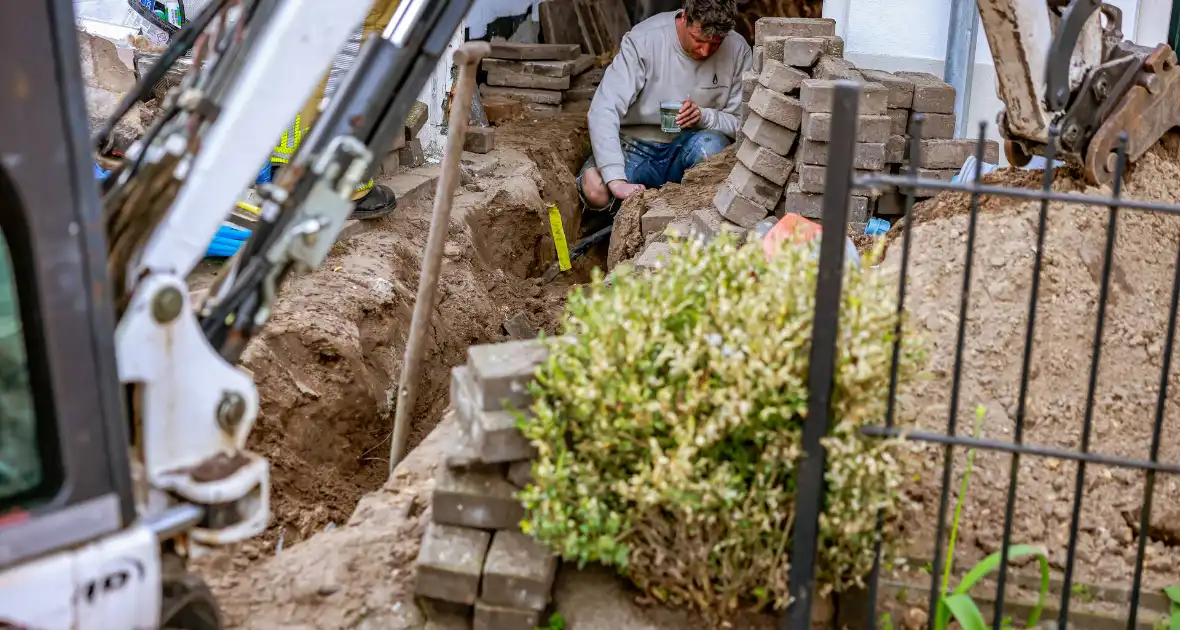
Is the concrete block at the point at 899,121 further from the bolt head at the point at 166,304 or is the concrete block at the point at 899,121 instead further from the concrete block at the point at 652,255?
the bolt head at the point at 166,304

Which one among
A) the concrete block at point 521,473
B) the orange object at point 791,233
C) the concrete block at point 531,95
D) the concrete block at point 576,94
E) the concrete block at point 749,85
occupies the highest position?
the concrete block at point 576,94

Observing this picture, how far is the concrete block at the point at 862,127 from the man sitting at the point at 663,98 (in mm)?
2680

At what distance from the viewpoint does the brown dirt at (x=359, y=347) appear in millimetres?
4543

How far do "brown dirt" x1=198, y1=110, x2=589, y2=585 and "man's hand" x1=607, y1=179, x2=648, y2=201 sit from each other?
1118 millimetres

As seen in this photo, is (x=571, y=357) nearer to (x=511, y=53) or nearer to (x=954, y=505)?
(x=954, y=505)

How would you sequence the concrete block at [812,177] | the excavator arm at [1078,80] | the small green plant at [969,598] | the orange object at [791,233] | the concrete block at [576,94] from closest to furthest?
the small green plant at [969,598] < the orange object at [791,233] < the excavator arm at [1078,80] < the concrete block at [812,177] < the concrete block at [576,94]

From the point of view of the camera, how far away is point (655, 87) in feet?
28.6

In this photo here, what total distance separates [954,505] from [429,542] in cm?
152

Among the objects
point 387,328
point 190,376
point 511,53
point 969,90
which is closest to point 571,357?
point 190,376

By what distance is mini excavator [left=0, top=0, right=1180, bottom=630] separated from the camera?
183 cm

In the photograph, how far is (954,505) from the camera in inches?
128

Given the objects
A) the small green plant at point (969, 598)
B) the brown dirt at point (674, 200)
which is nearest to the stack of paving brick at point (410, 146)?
the brown dirt at point (674, 200)

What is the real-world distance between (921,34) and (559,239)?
289 cm

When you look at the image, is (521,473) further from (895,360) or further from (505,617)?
(895,360)
